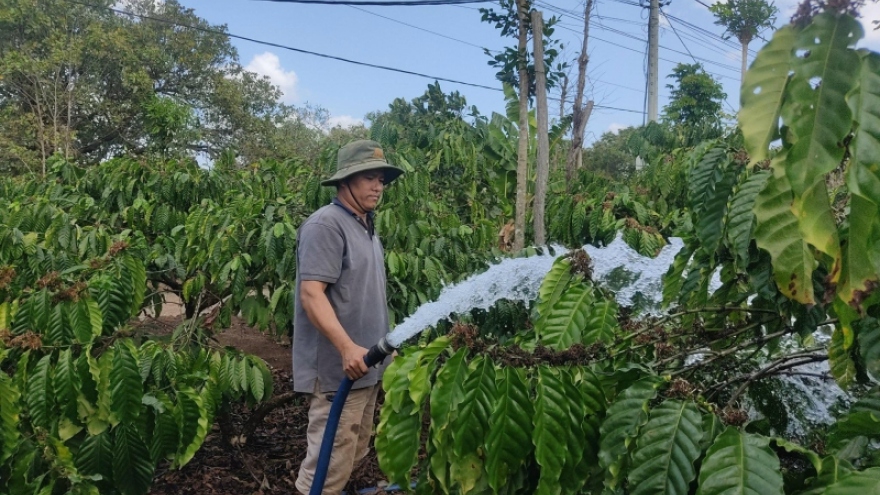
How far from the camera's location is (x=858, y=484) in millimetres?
948

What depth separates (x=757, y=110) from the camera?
84cm

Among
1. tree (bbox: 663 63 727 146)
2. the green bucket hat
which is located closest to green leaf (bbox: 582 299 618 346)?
the green bucket hat

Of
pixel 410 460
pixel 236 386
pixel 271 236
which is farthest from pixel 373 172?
pixel 410 460

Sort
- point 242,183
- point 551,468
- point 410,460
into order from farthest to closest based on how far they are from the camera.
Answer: point 242,183, point 410,460, point 551,468

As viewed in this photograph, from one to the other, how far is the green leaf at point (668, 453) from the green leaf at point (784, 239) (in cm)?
28

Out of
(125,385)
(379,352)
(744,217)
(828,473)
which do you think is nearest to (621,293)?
(744,217)

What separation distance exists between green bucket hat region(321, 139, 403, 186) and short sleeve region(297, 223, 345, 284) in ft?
0.77

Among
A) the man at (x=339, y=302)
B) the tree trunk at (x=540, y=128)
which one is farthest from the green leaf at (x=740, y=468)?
the tree trunk at (x=540, y=128)

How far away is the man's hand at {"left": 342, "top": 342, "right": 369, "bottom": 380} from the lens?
238 centimetres

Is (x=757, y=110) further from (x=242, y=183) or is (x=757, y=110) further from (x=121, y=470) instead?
(x=242, y=183)

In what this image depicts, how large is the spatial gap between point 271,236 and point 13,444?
1.43 metres

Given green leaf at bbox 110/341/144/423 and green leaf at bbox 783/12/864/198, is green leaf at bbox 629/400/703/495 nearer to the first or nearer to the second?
green leaf at bbox 783/12/864/198

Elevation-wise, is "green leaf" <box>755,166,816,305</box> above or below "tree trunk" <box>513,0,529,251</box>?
below

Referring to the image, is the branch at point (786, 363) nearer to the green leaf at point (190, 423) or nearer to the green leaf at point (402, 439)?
the green leaf at point (402, 439)
